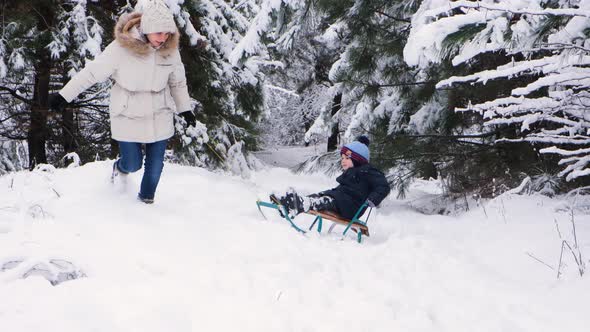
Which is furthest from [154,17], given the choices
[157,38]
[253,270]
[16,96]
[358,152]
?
[16,96]

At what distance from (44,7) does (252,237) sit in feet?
21.8

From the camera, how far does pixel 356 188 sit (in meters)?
5.13

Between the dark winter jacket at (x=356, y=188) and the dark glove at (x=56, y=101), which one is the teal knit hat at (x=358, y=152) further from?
the dark glove at (x=56, y=101)

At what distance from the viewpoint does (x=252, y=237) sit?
3.90 metres

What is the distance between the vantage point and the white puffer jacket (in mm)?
4172

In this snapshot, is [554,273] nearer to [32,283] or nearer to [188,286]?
[188,286]

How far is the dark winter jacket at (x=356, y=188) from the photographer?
16.5ft

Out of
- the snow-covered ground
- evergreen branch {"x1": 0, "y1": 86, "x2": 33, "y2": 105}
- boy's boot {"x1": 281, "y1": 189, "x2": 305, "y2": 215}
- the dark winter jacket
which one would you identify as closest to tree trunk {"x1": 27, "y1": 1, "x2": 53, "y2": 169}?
evergreen branch {"x1": 0, "y1": 86, "x2": 33, "y2": 105}

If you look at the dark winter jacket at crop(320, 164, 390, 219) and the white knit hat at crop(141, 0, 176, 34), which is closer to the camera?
the white knit hat at crop(141, 0, 176, 34)

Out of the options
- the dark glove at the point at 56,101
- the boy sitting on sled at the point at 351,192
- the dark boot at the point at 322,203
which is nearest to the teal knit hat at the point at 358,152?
the boy sitting on sled at the point at 351,192

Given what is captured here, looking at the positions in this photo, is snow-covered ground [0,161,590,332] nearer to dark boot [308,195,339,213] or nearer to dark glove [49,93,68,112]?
dark boot [308,195,339,213]

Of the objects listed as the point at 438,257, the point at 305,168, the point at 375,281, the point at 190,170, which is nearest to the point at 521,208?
the point at 438,257

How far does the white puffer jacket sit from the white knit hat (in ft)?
0.44

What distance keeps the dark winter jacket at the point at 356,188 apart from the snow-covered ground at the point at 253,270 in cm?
37
